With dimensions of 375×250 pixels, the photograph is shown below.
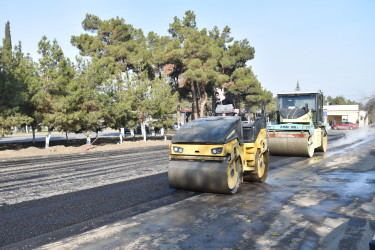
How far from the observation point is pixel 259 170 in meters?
8.72

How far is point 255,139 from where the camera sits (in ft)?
27.7

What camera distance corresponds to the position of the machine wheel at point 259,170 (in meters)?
8.52

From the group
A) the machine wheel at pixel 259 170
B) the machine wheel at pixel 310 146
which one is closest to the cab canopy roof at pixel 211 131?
the machine wheel at pixel 259 170

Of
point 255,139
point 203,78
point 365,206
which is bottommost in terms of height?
point 365,206

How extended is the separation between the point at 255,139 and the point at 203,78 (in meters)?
27.7

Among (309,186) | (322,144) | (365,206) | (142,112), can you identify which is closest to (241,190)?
(309,186)

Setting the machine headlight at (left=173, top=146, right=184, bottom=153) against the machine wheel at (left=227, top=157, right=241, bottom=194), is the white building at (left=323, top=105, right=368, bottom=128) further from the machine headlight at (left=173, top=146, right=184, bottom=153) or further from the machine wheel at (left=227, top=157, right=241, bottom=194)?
the machine headlight at (left=173, top=146, right=184, bottom=153)

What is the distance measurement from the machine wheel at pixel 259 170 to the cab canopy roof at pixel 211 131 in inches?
42.7

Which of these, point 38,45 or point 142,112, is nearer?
point 38,45

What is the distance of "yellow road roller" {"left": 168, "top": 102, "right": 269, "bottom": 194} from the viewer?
705 cm

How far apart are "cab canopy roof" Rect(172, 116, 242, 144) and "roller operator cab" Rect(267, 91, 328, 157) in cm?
663

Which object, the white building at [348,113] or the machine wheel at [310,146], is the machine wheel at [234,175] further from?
the white building at [348,113]

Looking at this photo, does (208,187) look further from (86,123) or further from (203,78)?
(203,78)

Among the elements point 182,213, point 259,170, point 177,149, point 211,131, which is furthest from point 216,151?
point 259,170
